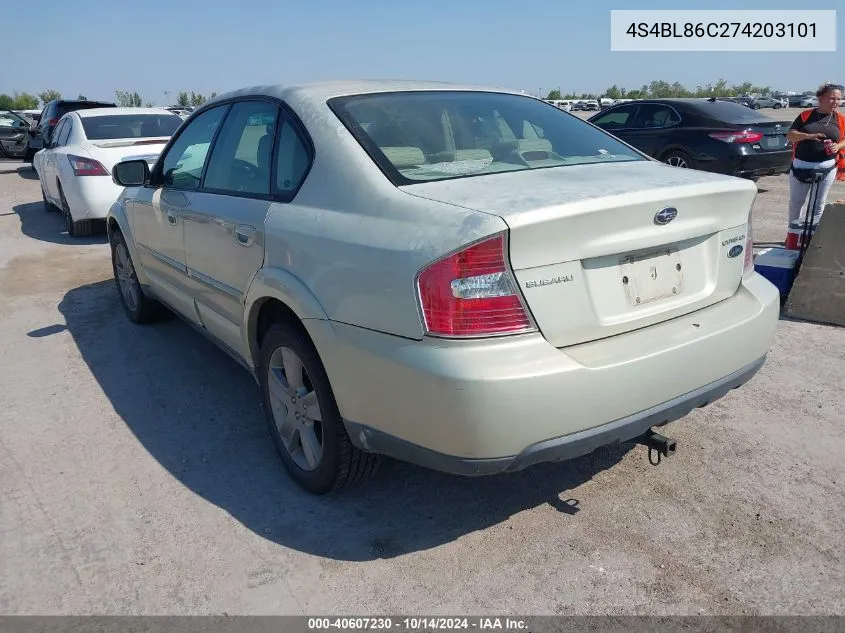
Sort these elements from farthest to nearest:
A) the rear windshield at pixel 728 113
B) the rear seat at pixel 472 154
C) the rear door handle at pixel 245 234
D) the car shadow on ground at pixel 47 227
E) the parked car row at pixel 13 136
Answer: the parked car row at pixel 13 136, the rear windshield at pixel 728 113, the car shadow on ground at pixel 47 227, the rear door handle at pixel 245 234, the rear seat at pixel 472 154

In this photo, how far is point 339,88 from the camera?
3230mm

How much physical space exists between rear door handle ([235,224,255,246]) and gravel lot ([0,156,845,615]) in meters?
1.06

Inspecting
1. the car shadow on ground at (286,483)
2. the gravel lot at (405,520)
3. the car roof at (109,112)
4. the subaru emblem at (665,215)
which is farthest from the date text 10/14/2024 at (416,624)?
the car roof at (109,112)

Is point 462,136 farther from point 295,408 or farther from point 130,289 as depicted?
point 130,289

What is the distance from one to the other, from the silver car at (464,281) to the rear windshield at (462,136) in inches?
0.5

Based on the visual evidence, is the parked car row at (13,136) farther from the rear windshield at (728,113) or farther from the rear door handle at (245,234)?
the rear door handle at (245,234)

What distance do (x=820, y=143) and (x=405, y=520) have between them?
5.74m

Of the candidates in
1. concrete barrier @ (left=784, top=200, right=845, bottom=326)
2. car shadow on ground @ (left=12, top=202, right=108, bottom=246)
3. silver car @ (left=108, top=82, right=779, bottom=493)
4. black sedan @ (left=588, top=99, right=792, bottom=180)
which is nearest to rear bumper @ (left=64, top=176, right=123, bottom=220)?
car shadow on ground @ (left=12, top=202, right=108, bottom=246)

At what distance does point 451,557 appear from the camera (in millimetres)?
2643

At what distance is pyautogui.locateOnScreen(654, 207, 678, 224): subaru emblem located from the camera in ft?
8.07

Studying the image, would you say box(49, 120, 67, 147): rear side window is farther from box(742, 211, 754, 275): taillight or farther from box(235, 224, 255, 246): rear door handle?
box(742, 211, 754, 275): taillight

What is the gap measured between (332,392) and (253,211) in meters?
0.97

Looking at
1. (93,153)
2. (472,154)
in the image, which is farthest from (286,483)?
(93,153)

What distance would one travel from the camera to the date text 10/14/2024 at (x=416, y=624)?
231cm
